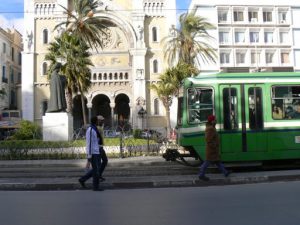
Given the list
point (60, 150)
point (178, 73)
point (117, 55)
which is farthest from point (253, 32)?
point (60, 150)

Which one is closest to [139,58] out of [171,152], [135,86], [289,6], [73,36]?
[135,86]

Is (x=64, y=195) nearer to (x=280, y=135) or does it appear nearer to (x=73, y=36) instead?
(x=280, y=135)

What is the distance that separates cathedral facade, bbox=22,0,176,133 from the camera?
57125mm

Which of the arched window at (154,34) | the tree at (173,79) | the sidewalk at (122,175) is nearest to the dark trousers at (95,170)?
the sidewalk at (122,175)

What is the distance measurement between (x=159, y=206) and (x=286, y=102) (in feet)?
24.5

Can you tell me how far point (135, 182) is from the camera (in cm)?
1148

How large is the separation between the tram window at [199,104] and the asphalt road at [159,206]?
124 inches

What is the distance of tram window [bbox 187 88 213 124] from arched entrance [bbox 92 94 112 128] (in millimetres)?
47791

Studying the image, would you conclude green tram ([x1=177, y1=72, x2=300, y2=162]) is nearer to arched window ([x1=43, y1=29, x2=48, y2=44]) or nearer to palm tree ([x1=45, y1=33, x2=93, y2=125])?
palm tree ([x1=45, y1=33, x2=93, y2=125])

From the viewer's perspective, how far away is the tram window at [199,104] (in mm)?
13695

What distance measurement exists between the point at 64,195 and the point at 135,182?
2128 mm

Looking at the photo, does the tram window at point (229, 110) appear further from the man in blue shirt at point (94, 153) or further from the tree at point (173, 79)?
the tree at point (173, 79)

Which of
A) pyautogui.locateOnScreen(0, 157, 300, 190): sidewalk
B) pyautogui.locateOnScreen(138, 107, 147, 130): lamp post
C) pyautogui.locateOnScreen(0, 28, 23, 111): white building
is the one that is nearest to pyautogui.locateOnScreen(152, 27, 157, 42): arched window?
pyautogui.locateOnScreen(138, 107, 147, 130): lamp post

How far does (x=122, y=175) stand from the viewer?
13750mm
